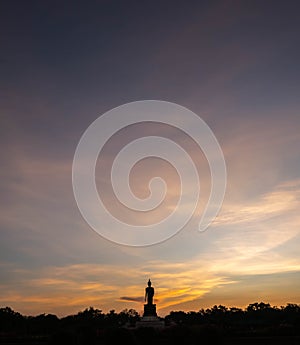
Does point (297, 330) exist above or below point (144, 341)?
above

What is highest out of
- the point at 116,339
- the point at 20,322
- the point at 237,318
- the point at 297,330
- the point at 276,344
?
the point at 237,318

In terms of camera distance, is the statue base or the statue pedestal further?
the statue base

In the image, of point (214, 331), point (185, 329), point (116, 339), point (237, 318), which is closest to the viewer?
point (116, 339)

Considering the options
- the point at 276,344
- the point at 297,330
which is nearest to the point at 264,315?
the point at 297,330

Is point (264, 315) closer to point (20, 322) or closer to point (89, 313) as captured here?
point (89, 313)

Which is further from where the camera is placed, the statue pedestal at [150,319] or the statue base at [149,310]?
the statue base at [149,310]

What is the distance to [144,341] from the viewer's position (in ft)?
128

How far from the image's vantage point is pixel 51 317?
374 feet

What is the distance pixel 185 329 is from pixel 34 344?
1802cm

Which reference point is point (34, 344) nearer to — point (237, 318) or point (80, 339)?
point (80, 339)

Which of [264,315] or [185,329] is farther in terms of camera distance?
[264,315]

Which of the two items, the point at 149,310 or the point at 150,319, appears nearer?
Result: the point at 150,319

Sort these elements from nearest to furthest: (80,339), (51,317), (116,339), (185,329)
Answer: (116,339) → (185,329) → (80,339) → (51,317)

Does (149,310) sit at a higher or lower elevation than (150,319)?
higher
